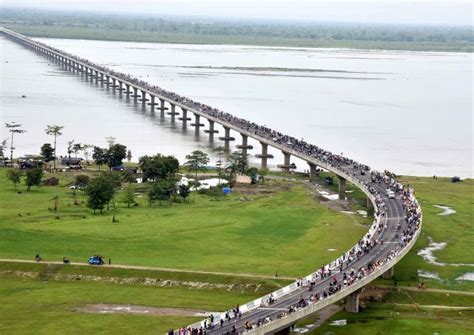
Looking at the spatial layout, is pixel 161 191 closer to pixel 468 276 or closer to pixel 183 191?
pixel 183 191

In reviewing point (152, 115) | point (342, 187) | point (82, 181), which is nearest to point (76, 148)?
point (82, 181)

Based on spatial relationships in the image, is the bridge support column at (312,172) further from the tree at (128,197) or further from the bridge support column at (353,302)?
the bridge support column at (353,302)

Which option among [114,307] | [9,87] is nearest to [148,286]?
[114,307]

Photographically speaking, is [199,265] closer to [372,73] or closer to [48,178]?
[48,178]

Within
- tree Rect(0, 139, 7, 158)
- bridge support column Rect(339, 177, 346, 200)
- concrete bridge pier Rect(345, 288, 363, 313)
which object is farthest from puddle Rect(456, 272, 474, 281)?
tree Rect(0, 139, 7, 158)

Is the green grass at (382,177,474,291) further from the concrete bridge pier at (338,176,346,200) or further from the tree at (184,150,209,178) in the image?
the tree at (184,150,209,178)

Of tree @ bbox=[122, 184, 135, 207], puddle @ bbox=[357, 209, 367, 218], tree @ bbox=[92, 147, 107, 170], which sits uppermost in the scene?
tree @ bbox=[92, 147, 107, 170]
